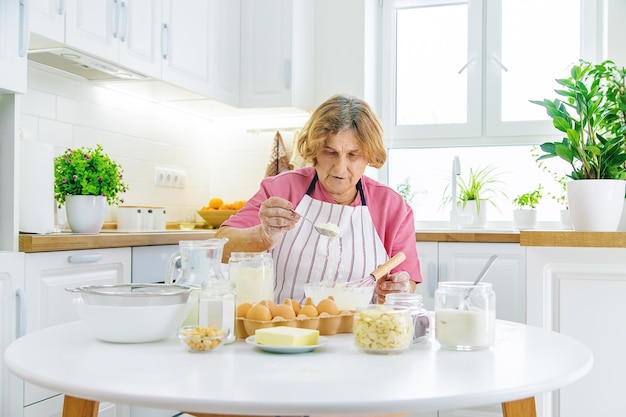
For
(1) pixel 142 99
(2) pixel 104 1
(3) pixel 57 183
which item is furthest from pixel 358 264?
(1) pixel 142 99

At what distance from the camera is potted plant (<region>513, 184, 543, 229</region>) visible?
3885 millimetres

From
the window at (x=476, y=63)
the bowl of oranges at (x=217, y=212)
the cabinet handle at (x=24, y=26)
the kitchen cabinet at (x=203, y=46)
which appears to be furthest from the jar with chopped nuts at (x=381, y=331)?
the window at (x=476, y=63)

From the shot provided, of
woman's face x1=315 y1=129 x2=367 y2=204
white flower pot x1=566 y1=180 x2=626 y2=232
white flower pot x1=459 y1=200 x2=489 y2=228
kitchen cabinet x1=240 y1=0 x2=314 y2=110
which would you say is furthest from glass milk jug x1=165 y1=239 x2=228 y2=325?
white flower pot x1=459 y1=200 x2=489 y2=228

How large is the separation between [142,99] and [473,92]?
2035 millimetres

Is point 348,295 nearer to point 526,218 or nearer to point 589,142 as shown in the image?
point 589,142

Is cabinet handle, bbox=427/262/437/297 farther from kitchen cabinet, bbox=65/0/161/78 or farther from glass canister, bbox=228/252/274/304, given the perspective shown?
glass canister, bbox=228/252/274/304

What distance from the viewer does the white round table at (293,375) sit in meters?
0.87

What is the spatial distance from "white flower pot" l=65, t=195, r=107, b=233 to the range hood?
616 mm

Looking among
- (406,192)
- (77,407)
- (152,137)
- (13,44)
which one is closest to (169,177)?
(152,137)

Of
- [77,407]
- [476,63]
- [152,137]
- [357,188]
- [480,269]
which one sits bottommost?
[77,407]

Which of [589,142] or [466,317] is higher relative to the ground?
[589,142]

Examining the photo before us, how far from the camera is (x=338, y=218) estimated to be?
2.15m

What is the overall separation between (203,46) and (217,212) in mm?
957

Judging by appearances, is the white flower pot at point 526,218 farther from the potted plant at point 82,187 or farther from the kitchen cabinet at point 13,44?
the kitchen cabinet at point 13,44
